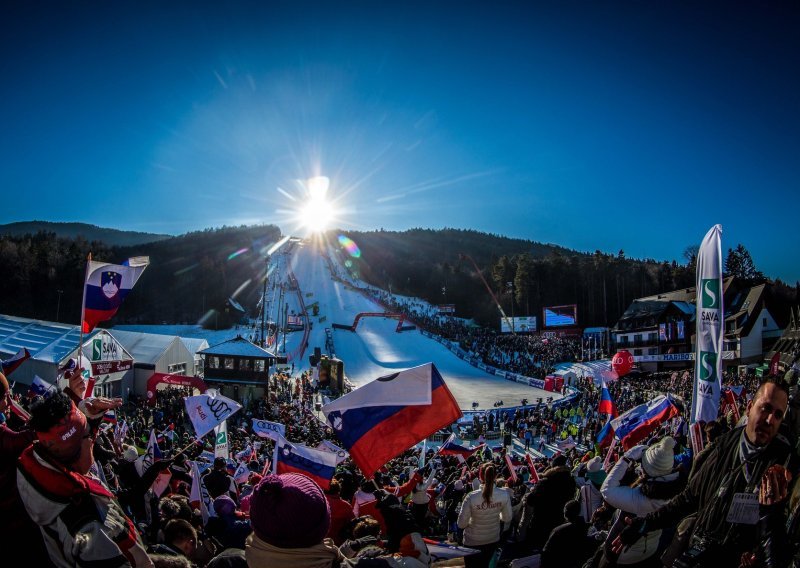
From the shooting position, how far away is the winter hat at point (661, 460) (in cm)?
271

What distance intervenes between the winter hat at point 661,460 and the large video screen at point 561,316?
160 feet

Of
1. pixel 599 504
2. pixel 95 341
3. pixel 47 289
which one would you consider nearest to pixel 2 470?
pixel 599 504

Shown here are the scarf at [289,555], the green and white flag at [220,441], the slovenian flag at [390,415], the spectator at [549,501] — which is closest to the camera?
the scarf at [289,555]

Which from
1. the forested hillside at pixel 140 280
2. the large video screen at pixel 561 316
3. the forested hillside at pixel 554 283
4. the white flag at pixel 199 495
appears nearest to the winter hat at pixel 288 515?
the white flag at pixel 199 495

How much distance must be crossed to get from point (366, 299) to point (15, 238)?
59.0 metres

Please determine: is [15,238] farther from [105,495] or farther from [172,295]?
[105,495]

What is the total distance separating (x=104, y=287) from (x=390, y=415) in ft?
16.6

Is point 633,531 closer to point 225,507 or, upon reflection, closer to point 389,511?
point 389,511

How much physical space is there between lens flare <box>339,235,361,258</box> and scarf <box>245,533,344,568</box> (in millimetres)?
113840

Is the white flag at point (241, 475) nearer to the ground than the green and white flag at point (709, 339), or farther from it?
nearer to the ground

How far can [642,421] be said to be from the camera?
259 inches

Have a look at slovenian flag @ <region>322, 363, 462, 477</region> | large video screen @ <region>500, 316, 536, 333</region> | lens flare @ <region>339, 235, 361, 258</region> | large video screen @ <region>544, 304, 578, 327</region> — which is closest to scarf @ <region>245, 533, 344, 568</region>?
slovenian flag @ <region>322, 363, 462, 477</region>

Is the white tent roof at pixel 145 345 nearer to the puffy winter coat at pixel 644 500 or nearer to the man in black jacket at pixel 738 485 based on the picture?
the puffy winter coat at pixel 644 500

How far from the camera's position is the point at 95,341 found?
2294cm
